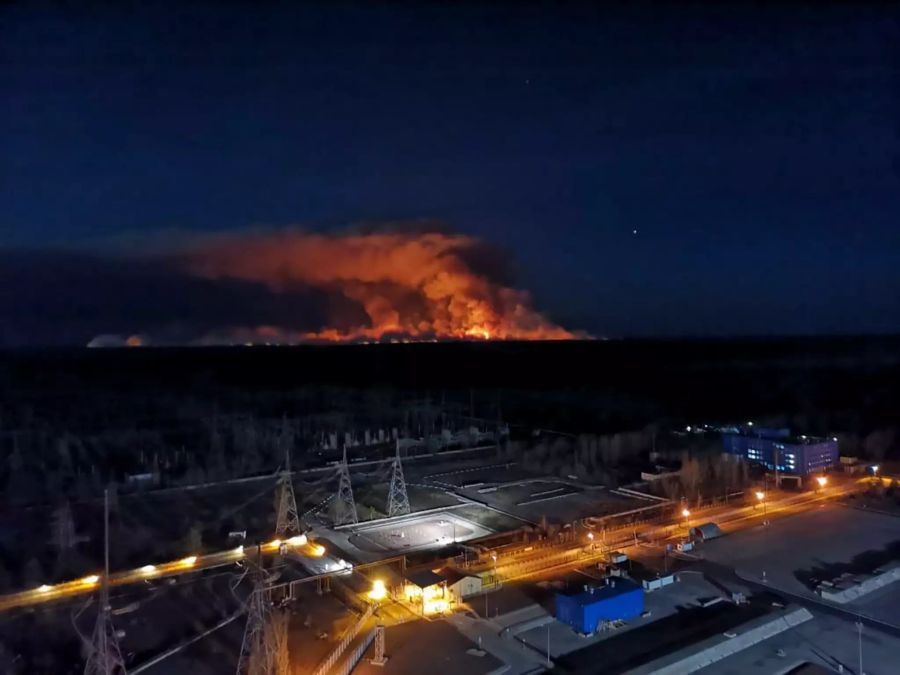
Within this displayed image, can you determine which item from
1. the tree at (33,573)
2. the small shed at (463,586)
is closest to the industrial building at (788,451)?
the small shed at (463,586)

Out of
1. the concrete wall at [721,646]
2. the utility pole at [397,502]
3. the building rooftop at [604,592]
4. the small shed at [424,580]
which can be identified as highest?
the utility pole at [397,502]

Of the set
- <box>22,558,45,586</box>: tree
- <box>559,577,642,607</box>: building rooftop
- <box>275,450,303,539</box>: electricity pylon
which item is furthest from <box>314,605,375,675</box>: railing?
<box>22,558,45,586</box>: tree

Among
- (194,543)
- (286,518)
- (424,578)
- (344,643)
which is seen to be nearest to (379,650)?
(344,643)

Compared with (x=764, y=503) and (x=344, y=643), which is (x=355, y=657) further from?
(x=764, y=503)

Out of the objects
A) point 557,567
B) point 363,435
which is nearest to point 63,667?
point 557,567

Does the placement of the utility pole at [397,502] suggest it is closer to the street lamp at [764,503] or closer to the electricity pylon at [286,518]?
the electricity pylon at [286,518]

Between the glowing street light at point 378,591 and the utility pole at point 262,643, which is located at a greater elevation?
the utility pole at point 262,643

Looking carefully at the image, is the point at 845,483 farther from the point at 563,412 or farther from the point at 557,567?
the point at 563,412

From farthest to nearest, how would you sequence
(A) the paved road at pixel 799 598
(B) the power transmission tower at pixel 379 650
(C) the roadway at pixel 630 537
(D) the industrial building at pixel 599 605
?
(C) the roadway at pixel 630 537
(A) the paved road at pixel 799 598
(D) the industrial building at pixel 599 605
(B) the power transmission tower at pixel 379 650

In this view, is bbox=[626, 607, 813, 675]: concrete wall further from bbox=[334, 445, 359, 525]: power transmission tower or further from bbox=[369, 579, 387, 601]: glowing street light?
bbox=[334, 445, 359, 525]: power transmission tower
